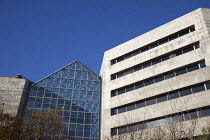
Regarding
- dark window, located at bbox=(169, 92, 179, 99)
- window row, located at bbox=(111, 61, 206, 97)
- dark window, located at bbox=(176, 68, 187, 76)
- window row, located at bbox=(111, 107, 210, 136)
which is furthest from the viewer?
dark window, located at bbox=(176, 68, 187, 76)

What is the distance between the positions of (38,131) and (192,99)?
57.1 feet

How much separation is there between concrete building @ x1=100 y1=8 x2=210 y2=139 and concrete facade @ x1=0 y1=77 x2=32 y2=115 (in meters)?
11.2

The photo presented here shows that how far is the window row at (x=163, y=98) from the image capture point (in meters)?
27.6

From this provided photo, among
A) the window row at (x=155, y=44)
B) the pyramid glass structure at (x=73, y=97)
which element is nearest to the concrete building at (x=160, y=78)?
the window row at (x=155, y=44)

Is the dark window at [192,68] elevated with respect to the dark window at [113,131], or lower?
elevated

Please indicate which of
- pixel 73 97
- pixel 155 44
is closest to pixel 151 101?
pixel 155 44

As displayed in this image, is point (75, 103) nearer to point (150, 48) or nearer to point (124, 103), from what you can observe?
point (124, 103)

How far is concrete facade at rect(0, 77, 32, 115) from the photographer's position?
3072 cm

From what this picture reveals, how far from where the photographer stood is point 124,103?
1258 inches

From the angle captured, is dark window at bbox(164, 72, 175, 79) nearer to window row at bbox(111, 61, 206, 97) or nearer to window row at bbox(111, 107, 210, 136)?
window row at bbox(111, 61, 206, 97)

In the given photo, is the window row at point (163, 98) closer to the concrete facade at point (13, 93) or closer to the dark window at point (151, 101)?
the dark window at point (151, 101)

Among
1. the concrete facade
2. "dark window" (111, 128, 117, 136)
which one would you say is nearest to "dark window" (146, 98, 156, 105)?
"dark window" (111, 128, 117, 136)

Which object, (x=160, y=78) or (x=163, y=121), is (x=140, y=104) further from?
(x=160, y=78)

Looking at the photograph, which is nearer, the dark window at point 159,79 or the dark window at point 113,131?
the dark window at point 113,131
